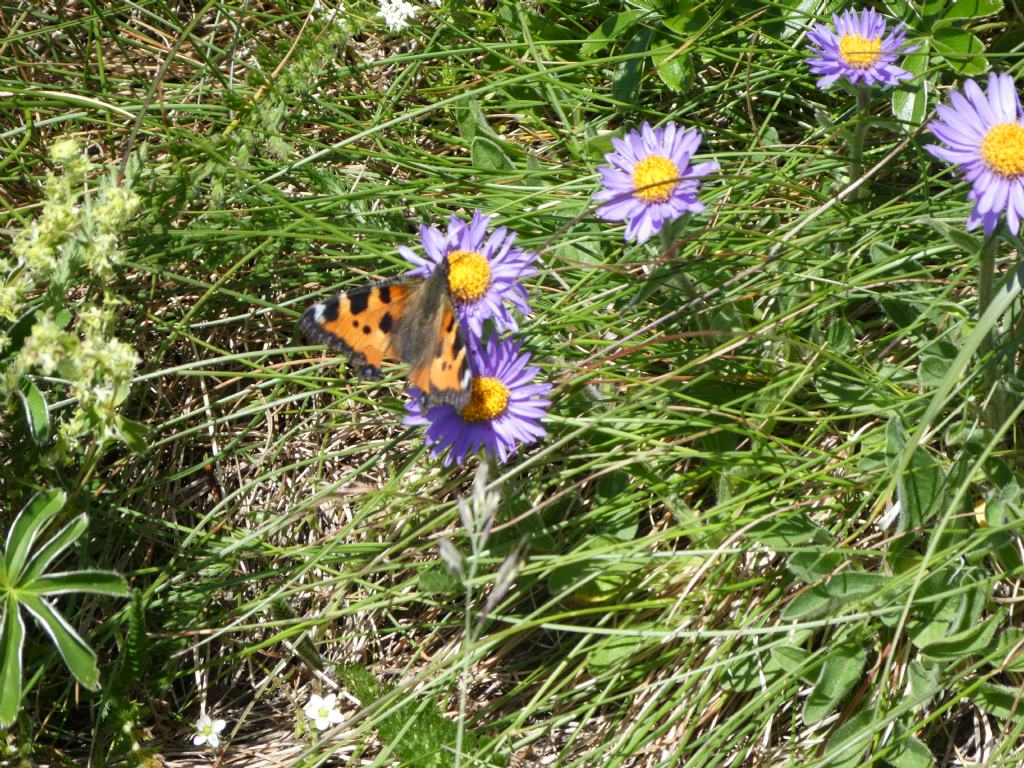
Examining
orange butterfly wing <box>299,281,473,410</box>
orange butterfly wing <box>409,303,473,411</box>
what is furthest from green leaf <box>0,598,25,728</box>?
orange butterfly wing <box>409,303,473,411</box>

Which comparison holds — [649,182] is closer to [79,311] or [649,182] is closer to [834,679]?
[834,679]

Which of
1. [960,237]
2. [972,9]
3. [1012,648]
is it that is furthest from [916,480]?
[972,9]

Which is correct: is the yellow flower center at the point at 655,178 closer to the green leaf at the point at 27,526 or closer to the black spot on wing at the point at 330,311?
the black spot on wing at the point at 330,311

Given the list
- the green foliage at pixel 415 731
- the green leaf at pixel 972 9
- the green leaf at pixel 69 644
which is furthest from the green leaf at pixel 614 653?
the green leaf at pixel 972 9

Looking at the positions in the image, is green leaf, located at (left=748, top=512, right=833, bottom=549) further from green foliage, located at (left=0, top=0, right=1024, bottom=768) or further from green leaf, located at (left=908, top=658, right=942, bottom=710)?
green leaf, located at (left=908, top=658, right=942, bottom=710)

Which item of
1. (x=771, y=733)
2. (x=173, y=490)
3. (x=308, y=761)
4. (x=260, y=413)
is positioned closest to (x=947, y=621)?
(x=771, y=733)
